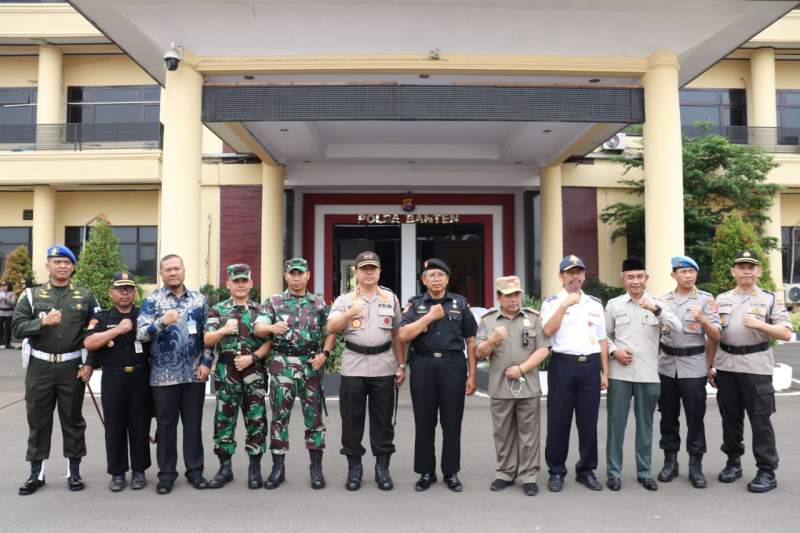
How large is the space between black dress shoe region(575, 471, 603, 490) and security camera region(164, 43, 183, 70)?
7.23 metres

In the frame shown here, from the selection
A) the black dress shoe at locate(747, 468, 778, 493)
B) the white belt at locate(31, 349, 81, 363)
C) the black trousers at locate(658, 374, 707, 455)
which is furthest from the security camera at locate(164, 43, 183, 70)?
the black dress shoe at locate(747, 468, 778, 493)

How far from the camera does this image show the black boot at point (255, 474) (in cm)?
486

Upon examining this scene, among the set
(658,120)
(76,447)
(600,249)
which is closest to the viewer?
(76,447)

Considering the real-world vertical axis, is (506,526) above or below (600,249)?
below

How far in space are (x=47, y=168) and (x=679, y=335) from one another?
1693cm

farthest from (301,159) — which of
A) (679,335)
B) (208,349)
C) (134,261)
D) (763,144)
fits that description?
(763,144)

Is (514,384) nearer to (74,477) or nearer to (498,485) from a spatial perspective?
(498,485)

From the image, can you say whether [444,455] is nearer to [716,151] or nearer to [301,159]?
[301,159]

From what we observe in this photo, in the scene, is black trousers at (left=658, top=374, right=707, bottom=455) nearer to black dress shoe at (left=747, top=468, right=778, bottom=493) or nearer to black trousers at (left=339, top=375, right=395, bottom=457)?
black dress shoe at (left=747, top=468, right=778, bottom=493)

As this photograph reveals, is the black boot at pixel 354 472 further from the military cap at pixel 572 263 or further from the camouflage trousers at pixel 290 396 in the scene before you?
the military cap at pixel 572 263

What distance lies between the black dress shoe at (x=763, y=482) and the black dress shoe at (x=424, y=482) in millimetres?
2461

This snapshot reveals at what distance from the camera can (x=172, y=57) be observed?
8367mm

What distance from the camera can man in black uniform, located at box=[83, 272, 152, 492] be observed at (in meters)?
4.86

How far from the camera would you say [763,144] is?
58.6 feet
